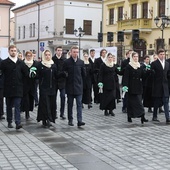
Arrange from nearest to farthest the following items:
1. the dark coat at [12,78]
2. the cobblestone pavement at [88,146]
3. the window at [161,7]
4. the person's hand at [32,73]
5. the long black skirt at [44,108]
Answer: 1. the cobblestone pavement at [88,146]
2. the dark coat at [12,78]
3. the person's hand at [32,73]
4. the long black skirt at [44,108]
5. the window at [161,7]

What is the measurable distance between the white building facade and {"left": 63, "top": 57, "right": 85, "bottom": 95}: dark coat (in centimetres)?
4372

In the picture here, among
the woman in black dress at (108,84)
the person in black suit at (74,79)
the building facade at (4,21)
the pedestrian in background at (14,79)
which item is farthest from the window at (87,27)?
the pedestrian in background at (14,79)

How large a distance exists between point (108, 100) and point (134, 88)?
1614 mm

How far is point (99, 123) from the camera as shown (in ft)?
35.9

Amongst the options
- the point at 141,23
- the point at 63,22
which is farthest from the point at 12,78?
the point at 63,22

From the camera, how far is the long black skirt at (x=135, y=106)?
1072cm

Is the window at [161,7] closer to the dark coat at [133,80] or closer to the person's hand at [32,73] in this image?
the dark coat at [133,80]

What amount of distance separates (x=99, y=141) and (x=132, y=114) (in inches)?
97.4

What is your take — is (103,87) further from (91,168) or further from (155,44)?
(155,44)

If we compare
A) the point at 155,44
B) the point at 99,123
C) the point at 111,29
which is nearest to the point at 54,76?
the point at 99,123

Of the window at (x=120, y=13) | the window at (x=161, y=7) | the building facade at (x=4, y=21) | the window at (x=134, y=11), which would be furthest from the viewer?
the building facade at (x=4, y=21)

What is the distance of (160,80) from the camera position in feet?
36.1

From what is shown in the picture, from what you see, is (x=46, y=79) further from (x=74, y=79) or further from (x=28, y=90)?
(x=28, y=90)

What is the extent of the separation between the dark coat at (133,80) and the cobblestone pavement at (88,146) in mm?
848
